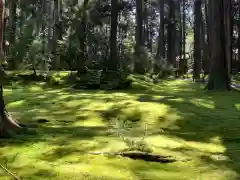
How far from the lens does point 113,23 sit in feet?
53.8

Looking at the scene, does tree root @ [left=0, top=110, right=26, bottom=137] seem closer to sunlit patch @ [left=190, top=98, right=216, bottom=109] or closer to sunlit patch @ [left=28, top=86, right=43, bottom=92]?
sunlit patch @ [left=190, top=98, right=216, bottom=109]

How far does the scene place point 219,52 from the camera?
1316cm

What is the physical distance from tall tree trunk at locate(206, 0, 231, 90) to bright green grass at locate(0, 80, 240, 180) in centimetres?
486

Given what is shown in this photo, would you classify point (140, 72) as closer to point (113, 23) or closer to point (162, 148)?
point (113, 23)

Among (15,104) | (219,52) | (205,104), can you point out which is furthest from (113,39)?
(15,104)

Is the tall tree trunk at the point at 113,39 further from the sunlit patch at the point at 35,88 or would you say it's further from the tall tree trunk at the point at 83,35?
the sunlit patch at the point at 35,88

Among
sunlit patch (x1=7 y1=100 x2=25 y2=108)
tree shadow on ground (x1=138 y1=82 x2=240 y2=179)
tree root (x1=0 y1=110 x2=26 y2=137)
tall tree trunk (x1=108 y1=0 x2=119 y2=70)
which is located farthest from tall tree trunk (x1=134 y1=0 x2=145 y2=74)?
tree root (x1=0 y1=110 x2=26 y2=137)

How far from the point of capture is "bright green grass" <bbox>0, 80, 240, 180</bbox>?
3.24 metres

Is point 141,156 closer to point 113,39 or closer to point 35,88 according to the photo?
point 35,88

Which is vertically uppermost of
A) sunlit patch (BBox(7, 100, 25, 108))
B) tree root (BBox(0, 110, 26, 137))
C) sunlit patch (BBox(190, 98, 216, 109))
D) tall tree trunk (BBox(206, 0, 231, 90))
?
tall tree trunk (BBox(206, 0, 231, 90))

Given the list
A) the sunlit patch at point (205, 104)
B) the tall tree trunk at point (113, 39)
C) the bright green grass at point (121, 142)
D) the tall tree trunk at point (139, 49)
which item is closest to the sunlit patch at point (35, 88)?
the tall tree trunk at point (113, 39)

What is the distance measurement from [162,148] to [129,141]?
0.37 metres

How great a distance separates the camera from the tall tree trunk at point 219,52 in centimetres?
1290

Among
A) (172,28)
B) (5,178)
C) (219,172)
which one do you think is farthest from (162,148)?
(172,28)
